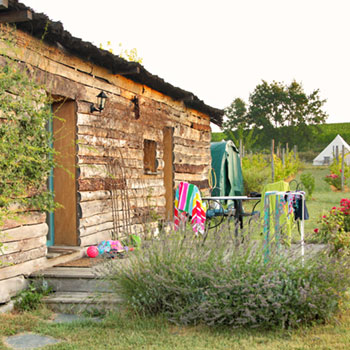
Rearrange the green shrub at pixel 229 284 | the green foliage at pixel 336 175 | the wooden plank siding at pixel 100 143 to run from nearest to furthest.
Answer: the green shrub at pixel 229 284
the wooden plank siding at pixel 100 143
the green foliage at pixel 336 175

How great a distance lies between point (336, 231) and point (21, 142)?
396 centimetres

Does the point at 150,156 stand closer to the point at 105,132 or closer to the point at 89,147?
the point at 105,132

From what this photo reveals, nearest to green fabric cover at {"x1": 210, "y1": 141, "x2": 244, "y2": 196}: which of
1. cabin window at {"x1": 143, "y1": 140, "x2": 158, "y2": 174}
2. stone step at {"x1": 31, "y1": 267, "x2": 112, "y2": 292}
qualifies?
cabin window at {"x1": 143, "y1": 140, "x2": 158, "y2": 174}

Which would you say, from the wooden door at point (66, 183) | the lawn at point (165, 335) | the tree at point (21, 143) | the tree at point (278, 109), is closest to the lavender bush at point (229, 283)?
the lawn at point (165, 335)

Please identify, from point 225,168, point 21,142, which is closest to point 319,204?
point 225,168

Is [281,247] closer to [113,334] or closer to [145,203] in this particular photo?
[113,334]

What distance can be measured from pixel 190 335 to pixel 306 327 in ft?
3.24

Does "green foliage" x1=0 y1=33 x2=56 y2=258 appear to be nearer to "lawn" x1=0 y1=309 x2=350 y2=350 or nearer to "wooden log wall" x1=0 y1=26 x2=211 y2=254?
"wooden log wall" x1=0 y1=26 x2=211 y2=254

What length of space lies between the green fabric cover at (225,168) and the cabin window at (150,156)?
4.20 meters

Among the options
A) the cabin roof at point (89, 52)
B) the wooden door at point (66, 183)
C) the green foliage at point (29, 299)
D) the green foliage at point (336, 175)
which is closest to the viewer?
the green foliage at point (29, 299)

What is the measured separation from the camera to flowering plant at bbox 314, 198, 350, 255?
19.7 feet

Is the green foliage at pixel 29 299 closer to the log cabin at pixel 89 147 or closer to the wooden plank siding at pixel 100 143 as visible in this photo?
the log cabin at pixel 89 147

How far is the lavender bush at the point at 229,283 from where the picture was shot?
13.1ft

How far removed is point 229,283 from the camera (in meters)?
3.97
